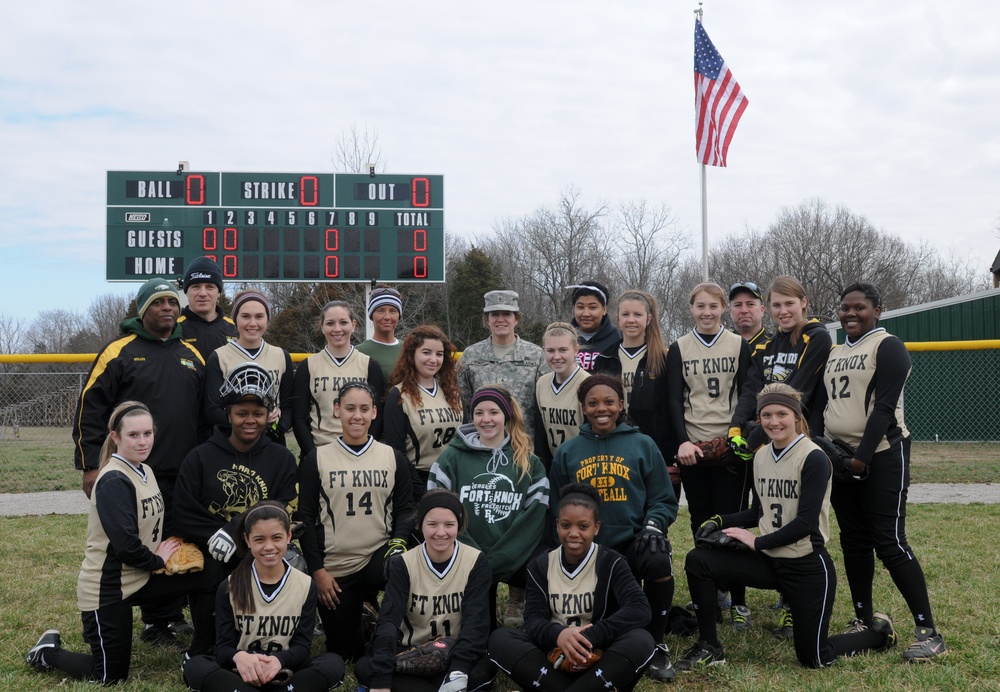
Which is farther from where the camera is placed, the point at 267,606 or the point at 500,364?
the point at 500,364

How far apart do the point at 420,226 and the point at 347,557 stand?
11.6 meters

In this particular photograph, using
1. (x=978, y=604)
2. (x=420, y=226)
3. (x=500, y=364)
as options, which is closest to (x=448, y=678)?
(x=500, y=364)

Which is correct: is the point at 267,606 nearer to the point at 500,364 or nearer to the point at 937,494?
the point at 500,364

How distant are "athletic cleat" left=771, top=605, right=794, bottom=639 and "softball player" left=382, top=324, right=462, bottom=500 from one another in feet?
7.02

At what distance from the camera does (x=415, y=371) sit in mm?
4945

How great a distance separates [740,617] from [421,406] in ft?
7.30

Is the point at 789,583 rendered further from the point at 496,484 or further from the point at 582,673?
the point at 496,484

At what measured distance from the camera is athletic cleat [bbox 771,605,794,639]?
4.70m

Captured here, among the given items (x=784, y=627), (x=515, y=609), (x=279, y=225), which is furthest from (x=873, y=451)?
(x=279, y=225)

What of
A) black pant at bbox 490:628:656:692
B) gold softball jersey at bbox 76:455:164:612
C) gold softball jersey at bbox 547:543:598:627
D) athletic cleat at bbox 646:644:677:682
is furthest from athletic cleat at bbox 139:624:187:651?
athletic cleat at bbox 646:644:677:682

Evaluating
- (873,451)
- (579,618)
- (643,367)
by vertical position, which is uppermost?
(643,367)

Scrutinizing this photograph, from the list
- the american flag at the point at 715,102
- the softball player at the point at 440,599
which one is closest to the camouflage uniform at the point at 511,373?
the softball player at the point at 440,599

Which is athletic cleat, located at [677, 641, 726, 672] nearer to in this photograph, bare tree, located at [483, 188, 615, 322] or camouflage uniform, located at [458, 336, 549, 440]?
camouflage uniform, located at [458, 336, 549, 440]

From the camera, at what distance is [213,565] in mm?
4289
